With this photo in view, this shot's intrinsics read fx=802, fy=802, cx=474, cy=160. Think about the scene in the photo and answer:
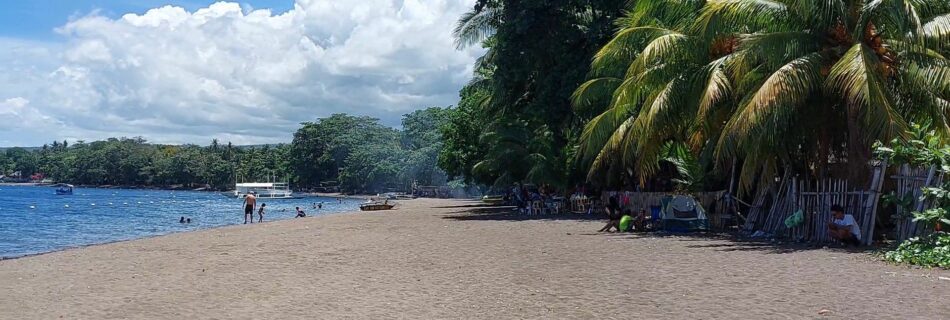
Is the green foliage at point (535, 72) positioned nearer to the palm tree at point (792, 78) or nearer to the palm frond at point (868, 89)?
the palm tree at point (792, 78)

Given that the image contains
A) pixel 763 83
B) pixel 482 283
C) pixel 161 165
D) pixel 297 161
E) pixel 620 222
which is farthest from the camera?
pixel 161 165

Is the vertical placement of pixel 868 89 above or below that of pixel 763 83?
below

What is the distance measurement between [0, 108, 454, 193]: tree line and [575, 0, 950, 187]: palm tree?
229 ft

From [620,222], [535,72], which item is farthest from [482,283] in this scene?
[535,72]

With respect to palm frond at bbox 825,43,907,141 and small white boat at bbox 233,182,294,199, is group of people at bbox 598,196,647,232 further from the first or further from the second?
small white boat at bbox 233,182,294,199

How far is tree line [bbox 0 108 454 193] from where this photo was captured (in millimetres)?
107062

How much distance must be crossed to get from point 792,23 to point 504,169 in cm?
2454

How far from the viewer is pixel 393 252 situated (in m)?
15.7

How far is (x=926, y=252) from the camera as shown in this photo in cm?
1196

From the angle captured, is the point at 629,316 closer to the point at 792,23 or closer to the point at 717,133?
the point at 792,23

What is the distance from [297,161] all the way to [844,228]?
116 m

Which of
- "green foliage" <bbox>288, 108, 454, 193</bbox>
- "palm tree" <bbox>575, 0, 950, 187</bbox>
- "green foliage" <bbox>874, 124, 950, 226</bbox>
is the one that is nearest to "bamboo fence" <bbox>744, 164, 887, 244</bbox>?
"palm tree" <bbox>575, 0, 950, 187</bbox>

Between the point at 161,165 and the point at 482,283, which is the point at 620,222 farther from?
the point at 161,165

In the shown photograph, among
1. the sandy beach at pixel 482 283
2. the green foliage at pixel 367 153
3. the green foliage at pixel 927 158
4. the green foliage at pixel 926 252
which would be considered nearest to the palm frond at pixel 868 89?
the green foliage at pixel 927 158
